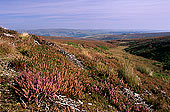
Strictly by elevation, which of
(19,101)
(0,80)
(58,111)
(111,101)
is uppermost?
(0,80)

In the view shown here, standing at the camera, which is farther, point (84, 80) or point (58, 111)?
point (84, 80)

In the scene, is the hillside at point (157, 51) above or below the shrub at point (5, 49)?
below

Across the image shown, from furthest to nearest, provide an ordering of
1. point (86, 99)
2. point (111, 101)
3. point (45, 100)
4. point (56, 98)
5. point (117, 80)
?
point (117, 80)
point (111, 101)
point (86, 99)
point (56, 98)
point (45, 100)

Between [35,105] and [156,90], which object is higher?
[35,105]

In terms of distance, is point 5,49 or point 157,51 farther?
point 157,51

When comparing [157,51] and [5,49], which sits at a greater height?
[5,49]

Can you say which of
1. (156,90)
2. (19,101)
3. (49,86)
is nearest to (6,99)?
(19,101)

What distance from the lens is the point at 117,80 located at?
560 centimetres

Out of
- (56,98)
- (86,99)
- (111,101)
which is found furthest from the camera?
(111,101)

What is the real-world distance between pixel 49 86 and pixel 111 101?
2.14 meters

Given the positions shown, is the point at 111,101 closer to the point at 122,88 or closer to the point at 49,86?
the point at 122,88

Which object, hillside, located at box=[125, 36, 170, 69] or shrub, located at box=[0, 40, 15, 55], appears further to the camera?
hillside, located at box=[125, 36, 170, 69]

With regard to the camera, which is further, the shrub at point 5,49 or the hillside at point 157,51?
the hillside at point 157,51

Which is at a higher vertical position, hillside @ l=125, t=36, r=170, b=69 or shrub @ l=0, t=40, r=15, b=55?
shrub @ l=0, t=40, r=15, b=55
